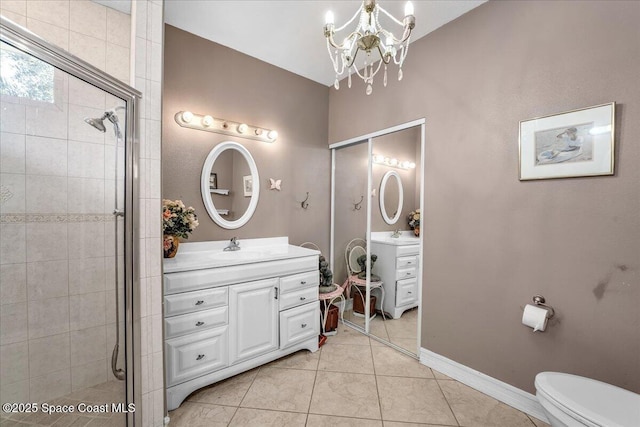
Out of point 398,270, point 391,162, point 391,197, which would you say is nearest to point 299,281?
point 398,270

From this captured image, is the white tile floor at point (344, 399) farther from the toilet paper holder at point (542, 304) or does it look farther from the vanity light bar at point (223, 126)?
the vanity light bar at point (223, 126)

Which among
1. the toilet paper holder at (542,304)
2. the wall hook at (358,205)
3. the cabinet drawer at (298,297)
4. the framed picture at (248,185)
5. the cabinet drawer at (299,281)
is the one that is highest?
the framed picture at (248,185)

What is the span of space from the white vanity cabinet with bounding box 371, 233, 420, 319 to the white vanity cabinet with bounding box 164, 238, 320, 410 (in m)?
0.73

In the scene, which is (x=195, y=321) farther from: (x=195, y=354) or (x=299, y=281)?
(x=299, y=281)

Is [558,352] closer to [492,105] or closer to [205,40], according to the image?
[492,105]

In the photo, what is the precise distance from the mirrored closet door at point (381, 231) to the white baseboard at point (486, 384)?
0.59 ft

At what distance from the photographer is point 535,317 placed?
4.72ft

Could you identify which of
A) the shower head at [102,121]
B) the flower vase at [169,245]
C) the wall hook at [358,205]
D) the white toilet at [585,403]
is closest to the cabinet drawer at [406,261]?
the wall hook at [358,205]

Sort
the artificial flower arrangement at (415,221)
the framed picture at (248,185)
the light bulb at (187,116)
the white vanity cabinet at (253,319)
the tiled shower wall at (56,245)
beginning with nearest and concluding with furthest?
the tiled shower wall at (56,245) → the white vanity cabinet at (253,319) → the light bulb at (187,116) → the artificial flower arrangement at (415,221) → the framed picture at (248,185)

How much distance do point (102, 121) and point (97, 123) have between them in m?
0.03

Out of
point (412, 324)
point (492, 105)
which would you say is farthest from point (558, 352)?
point (492, 105)

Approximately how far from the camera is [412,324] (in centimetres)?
228

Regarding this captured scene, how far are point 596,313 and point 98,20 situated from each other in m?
3.48

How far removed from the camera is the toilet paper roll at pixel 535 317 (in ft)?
4.65
